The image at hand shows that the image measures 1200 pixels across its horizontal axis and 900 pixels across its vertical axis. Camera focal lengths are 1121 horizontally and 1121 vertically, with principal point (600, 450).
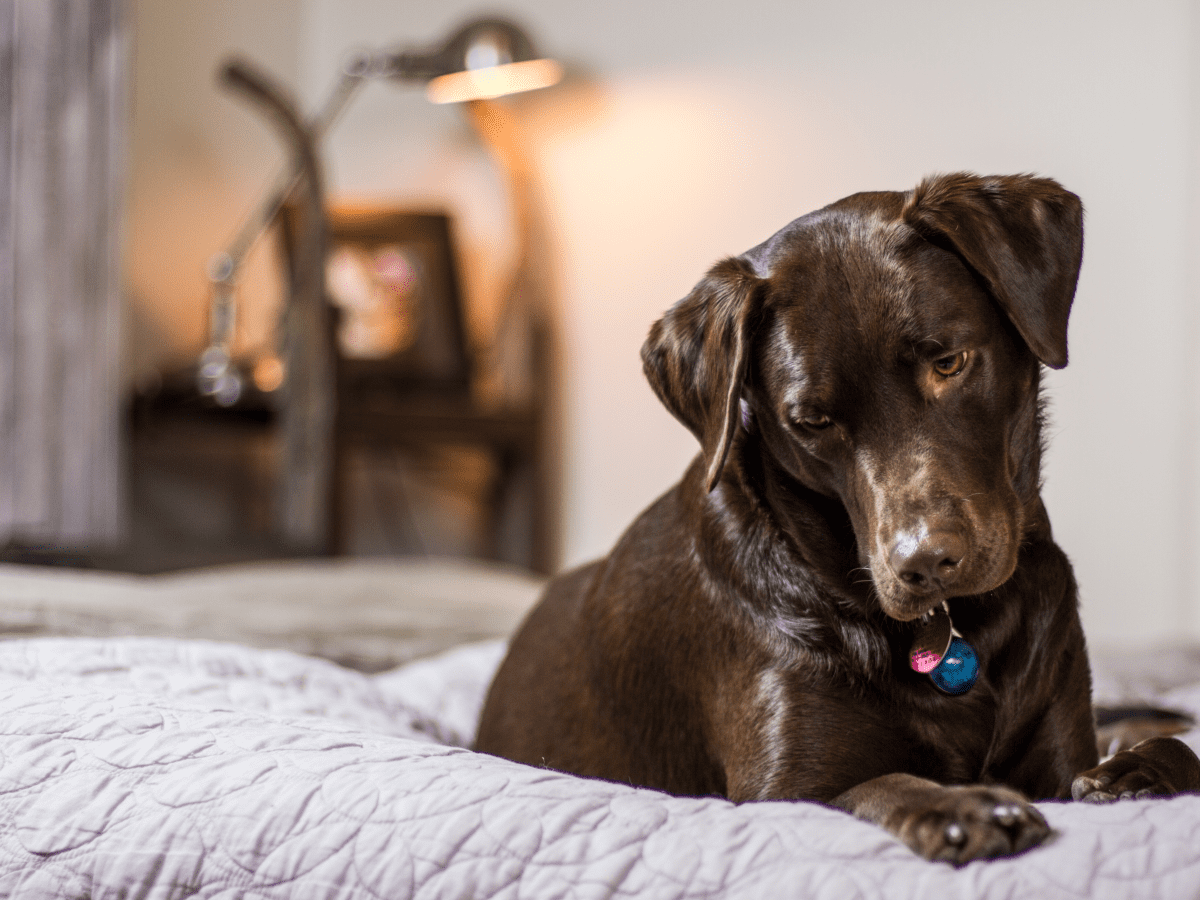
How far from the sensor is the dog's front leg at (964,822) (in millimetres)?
734

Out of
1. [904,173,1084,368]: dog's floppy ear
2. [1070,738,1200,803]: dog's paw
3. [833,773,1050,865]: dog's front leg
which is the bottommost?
[1070,738,1200,803]: dog's paw

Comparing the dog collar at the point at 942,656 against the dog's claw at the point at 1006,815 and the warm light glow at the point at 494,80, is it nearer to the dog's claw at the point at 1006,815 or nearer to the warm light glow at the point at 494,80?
the dog's claw at the point at 1006,815

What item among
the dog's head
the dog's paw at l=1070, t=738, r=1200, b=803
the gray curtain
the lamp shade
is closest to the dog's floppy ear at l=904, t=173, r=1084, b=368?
the dog's head

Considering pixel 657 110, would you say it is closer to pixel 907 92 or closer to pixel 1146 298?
pixel 907 92

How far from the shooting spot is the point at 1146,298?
9.12 ft

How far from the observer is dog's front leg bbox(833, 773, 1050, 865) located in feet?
2.41

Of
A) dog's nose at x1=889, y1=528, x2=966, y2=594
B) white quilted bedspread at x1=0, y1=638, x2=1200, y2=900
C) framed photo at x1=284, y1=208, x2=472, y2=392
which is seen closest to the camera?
white quilted bedspread at x1=0, y1=638, x2=1200, y2=900

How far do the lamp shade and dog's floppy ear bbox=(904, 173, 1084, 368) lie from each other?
8.81 feet

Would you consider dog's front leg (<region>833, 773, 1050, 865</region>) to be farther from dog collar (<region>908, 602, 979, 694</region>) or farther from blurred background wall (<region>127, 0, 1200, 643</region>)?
blurred background wall (<region>127, 0, 1200, 643</region>)

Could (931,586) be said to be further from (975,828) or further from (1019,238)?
(1019,238)

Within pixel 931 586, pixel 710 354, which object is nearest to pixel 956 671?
pixel 931 586

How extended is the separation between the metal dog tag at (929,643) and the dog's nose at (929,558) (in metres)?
0.11

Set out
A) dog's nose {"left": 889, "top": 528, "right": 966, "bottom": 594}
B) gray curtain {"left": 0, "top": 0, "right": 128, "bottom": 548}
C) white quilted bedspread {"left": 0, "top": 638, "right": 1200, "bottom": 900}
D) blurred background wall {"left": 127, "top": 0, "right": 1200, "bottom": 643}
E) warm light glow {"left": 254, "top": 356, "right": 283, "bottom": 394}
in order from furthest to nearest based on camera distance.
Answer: warm light glow {"left": 254, "top": 356, "right": 283, "bottom": 394} → gray curtain {"left": 0, "top": 0, "right": 128, "bottom": 548} → blurred background wall {"left": 127, "top": 0, "right": 1200, "bottom": 643} → dog's nose {"left": 889, "top": 528, "right": 966, "bottom": 594} → white quilted bedspread {"left": 0, "top": 638, "right": 1200, "bottom": 900}

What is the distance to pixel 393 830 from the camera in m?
0.81
